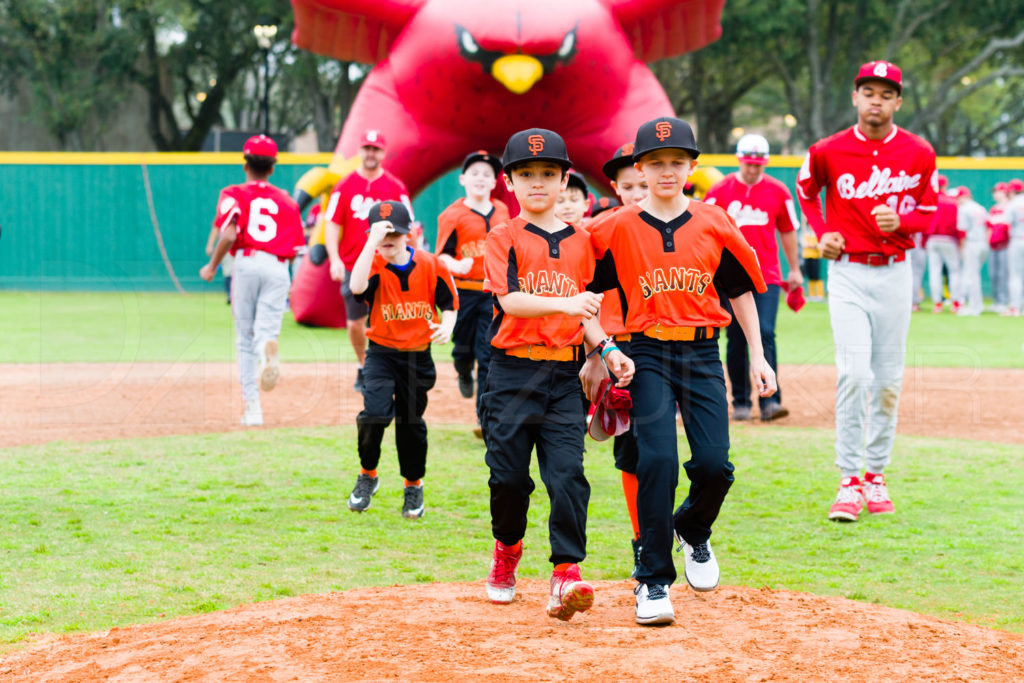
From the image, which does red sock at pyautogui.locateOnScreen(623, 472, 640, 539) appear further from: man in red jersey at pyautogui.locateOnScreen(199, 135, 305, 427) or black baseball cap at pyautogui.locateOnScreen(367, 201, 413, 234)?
man in red jersey at pyautogui.locateOnScreen(199, 135, 305, 427)

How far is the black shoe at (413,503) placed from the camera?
19.4ft

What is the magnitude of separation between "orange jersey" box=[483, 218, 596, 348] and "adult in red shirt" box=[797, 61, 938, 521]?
2086 mm

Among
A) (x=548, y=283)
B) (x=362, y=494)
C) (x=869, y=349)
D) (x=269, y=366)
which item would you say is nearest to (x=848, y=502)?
(x=869, y=349)

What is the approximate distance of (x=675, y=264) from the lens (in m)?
4.34

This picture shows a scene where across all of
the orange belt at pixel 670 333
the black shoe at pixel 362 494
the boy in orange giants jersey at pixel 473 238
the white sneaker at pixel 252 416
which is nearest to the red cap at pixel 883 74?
the orange belt at pixel 670 333

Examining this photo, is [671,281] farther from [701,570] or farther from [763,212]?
[763,212]

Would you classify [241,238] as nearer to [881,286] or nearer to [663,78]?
[881,286]

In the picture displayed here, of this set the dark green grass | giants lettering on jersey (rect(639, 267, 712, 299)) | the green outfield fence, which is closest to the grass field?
the green outfield fence

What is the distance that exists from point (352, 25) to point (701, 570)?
12.0m

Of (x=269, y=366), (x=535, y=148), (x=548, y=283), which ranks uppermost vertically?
(x=535, y=148)

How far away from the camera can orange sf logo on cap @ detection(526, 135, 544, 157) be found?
14.0 ft

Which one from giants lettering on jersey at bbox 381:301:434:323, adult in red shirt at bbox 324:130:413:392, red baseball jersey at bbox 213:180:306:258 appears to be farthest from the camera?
adult in red shirt at bbox 324:130:413:392

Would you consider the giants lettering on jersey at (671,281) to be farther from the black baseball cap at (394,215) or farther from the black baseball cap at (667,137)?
the black baseball cap at (394,215)

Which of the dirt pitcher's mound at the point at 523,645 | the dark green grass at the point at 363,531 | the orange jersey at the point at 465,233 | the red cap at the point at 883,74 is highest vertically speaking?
the red cap at the point at 883,74
